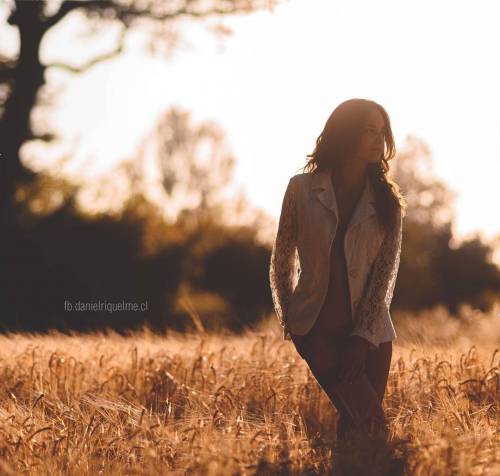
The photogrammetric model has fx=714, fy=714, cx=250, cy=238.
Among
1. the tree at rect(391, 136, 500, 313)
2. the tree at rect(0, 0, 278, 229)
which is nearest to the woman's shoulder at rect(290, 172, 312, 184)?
the tree at rect(0, 0, 278, 229)

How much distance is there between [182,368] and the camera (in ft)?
17.4

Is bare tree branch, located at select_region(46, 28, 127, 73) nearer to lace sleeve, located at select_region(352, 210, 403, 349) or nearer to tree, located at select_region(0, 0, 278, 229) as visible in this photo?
tree, located at select_region(0, 0, 278, 229)

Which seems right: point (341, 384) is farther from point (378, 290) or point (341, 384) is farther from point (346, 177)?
point (346, 177)

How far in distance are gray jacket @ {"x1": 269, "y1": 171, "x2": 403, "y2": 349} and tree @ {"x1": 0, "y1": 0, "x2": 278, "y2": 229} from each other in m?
9.20

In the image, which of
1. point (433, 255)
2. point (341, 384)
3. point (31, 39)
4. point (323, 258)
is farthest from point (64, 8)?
point (433, 255)

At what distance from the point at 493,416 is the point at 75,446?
2.50 metres

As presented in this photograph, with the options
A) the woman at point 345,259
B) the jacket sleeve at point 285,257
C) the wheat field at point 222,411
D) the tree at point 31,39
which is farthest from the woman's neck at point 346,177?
the tree at point 31,39

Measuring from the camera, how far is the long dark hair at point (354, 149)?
3.20 metres

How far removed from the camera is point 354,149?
3.22 m

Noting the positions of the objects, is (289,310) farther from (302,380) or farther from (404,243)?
(404,243)

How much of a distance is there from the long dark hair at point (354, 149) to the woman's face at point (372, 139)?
0.02 m

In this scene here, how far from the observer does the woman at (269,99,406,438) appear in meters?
3.12

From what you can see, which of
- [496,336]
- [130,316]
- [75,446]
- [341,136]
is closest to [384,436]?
[341,136]

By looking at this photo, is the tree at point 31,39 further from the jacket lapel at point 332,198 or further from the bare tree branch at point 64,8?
the jacket lapel at point 332,198
